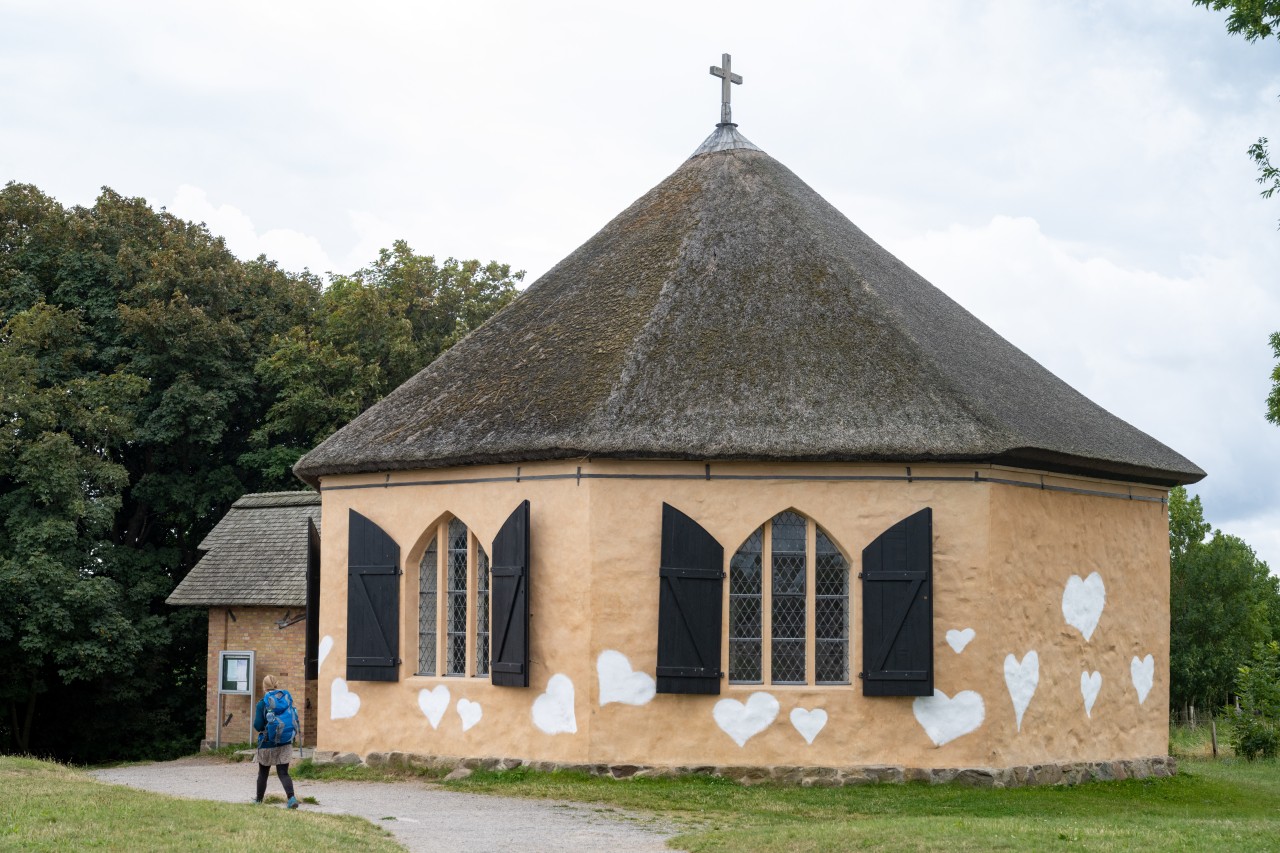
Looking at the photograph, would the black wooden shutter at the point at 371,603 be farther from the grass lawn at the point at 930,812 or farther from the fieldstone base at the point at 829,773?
the fieldstone base at the point at 829,773

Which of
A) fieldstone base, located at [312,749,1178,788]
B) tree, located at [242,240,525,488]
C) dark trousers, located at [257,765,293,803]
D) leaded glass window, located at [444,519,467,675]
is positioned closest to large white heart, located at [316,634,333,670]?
leaded glass window, located at [444,519,467,675]

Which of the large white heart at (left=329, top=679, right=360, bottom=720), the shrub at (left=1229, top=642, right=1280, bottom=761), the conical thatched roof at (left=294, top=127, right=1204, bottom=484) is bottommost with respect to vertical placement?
the shrub at (left=1229, top=642, right=1280, bottom=761)

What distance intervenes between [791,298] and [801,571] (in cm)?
364

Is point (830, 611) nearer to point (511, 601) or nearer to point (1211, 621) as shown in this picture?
point (511, 601)

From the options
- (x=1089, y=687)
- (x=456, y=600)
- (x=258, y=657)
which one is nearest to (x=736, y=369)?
(x=456, y=600)

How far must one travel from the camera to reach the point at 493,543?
696 inches

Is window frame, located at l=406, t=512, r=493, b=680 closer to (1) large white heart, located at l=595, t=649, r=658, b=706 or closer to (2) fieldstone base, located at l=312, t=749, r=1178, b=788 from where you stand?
(2) fieldstone base, located at l=312, t=749, r=1178, b=788

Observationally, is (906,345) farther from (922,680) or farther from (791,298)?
(922,680)

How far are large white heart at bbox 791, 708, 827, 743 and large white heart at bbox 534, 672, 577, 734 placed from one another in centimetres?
256

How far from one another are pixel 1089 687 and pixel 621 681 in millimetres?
6154

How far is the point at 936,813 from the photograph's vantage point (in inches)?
568

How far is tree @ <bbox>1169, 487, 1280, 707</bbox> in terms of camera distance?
1721 inches

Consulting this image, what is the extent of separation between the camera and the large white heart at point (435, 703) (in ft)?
59.8

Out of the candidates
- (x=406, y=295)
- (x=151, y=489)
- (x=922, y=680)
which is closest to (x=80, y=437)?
(x=151, y=489)
